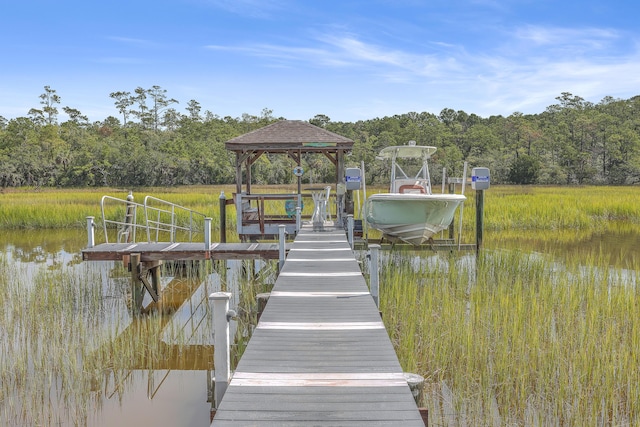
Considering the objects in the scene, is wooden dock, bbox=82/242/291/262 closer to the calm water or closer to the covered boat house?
the calm water

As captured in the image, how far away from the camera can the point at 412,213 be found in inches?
481

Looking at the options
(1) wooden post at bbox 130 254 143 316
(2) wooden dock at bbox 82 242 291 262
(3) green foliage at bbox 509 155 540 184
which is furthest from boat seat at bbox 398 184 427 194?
(3) green foliage at bbox 509 155 540 184

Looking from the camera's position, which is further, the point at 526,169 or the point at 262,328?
the point at 526,169

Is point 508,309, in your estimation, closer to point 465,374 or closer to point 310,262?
point 465,374

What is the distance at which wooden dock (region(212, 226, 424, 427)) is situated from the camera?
346 centimetres

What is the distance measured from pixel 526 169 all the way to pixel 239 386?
170ft

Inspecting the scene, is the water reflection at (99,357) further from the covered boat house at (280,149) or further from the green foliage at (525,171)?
the green foliage at (525,171)

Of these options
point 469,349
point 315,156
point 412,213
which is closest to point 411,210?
point 412,213

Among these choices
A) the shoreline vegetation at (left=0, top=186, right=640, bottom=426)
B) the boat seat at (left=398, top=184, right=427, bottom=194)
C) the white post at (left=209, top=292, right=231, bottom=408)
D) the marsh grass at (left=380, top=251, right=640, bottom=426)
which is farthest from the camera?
the boat seat at (left=398, top=184, right=427, bottom=194)

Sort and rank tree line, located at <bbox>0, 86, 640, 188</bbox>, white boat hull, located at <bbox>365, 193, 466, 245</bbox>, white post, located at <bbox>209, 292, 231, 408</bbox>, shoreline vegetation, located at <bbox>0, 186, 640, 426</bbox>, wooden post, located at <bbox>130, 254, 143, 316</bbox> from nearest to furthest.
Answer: white post, located at <bbox>209, 292, 231, 408</bbox> < shoreline vegetation, located at <bbox>0, 186, 640, 426</bbox> < wooden post, located at <bbox>130, 254, 143, 316</bbox> < white boat hull, located at <bbox>365, 193, 466, 245</bbox> < tree line, located at <bbox>0, 86, 640, 188</bbox>

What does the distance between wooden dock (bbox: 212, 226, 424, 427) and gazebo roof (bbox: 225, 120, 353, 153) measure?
729cm

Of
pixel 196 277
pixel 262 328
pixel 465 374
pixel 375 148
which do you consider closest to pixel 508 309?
pixel 465 374

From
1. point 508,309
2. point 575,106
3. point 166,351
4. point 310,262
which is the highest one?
point 575,106

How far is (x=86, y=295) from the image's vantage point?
1050cm
